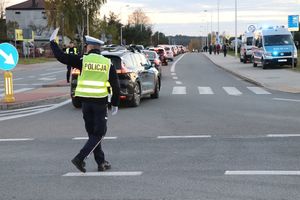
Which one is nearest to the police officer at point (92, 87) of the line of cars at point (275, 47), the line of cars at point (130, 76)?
the line of cars at point (130, 76)

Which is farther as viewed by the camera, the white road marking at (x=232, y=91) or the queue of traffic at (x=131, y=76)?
the white road marking at (x=232, y=91)

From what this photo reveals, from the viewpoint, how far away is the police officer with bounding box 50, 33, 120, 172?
7.01 meters

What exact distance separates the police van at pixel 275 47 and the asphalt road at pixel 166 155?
2006cm

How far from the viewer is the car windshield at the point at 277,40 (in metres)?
34.9

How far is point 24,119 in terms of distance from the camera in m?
13.3

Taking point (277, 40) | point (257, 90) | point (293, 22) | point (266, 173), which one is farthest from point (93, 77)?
point (277, 40)

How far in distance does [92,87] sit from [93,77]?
0.13 m

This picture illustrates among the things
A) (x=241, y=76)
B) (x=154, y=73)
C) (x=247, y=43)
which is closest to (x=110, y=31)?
(x=247, y=43)

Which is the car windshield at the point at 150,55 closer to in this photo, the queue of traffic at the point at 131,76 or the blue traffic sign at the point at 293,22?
the blue traffic sign at the point at 293,22

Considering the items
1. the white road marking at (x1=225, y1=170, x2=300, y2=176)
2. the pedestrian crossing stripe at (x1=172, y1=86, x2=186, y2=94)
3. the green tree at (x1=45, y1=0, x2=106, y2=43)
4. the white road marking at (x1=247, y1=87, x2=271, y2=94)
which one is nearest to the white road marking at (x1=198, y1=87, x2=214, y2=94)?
the pedestrian crossing stripe at (x1=172, y1=86, x2=186, y2=94)

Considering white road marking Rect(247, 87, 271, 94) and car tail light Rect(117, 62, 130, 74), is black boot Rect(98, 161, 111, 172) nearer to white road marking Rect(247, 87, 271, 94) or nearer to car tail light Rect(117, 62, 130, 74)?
car tail light Rect(117, 62, 130, 74)

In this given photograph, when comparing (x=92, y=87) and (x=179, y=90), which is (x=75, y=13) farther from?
(x=92, y=87)

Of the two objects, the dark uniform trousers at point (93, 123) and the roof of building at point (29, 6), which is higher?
the roof of building at point (29, 6)

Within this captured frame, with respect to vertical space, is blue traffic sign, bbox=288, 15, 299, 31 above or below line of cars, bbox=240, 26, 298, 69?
above
